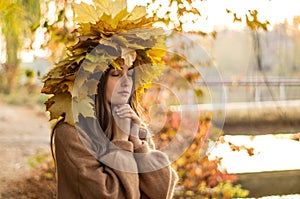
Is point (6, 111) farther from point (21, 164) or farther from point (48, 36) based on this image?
point (48, 36)

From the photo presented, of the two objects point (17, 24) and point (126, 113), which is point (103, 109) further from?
point (17, 24)

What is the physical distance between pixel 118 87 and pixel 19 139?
200 inches

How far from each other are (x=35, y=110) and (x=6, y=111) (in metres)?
0.36

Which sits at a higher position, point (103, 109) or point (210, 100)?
point (103, 109)

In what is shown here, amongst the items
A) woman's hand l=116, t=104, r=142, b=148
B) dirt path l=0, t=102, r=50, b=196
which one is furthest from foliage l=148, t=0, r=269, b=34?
dirt path l=0, t=102, r=50, b=196

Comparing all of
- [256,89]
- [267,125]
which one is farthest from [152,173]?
[256,89]

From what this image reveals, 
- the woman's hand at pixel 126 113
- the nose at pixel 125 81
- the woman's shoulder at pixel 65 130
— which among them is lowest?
the woman's shoulder at pixel 65 130

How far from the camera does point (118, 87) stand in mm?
2143

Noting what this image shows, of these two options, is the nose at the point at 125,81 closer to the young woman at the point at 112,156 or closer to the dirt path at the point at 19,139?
the young woman at the point at 112,156

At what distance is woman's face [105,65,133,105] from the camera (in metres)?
2.14

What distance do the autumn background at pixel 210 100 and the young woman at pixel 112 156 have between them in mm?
1524

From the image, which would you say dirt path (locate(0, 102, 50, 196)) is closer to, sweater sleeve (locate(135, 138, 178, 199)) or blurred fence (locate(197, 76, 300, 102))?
blurred fence (locate(197, 76, 300, 102))

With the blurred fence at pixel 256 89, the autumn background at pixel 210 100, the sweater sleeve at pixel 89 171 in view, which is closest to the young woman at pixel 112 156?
the sweater sleeve at pixel 89 171

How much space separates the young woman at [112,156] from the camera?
2072 mm
